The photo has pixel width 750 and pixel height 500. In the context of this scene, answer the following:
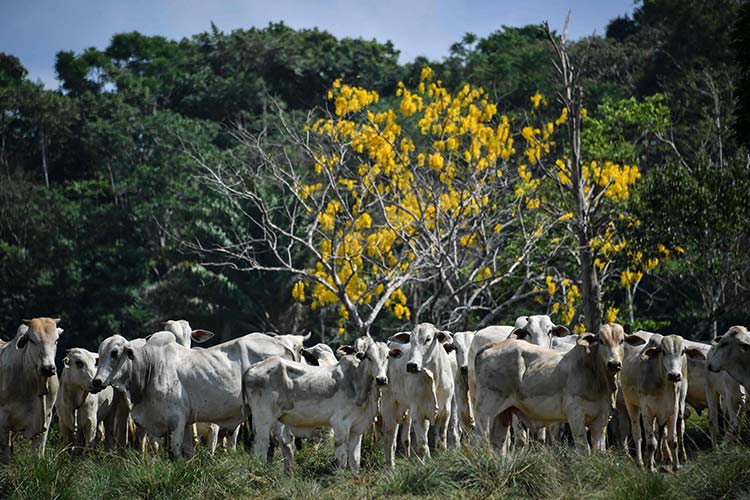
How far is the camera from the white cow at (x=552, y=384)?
13750 millimetres

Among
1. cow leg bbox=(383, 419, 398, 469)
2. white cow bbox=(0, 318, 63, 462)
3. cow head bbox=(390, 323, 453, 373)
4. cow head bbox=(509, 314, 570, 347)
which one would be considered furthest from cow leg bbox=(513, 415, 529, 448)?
white cow bbox=(0, 318, 63, 462)

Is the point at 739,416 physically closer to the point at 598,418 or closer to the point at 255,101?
the point at 598,418

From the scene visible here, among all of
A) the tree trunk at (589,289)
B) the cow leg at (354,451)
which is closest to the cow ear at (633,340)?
Answer: the cow leg at (354,451)

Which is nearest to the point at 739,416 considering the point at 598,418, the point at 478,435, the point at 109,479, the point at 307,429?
the point at 598,418

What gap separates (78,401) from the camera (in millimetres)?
15992

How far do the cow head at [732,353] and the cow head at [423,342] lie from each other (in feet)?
11.8

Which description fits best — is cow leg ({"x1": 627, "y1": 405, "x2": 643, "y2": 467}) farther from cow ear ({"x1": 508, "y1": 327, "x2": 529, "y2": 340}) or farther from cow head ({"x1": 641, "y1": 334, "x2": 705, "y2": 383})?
cow ear ({"x1": 508, "y1": 327, "x2": 529, "y2": 340})

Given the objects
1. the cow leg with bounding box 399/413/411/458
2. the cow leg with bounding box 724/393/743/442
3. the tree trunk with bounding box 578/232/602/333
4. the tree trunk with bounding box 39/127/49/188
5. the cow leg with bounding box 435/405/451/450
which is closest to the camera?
the cow leg with bounding box 724/393/743/442

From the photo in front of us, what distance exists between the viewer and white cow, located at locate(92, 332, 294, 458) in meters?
14.9

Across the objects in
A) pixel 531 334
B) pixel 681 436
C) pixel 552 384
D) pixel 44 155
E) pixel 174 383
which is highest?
pixel 44 155

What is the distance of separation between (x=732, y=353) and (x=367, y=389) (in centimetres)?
484

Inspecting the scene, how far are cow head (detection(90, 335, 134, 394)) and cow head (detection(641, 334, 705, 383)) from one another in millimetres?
6871

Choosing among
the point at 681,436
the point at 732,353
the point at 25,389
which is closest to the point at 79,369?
the point at 25,389

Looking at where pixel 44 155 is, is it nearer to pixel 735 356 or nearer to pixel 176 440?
pixel 176 440
